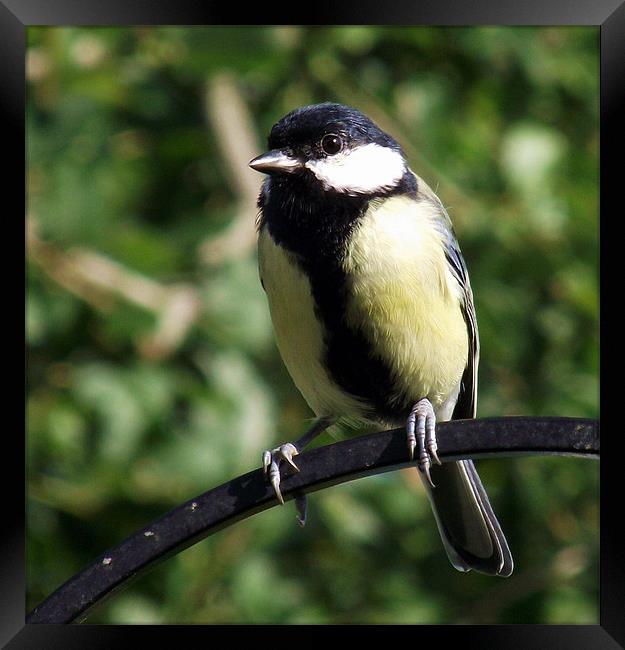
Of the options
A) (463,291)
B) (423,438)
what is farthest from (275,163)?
(423,438)

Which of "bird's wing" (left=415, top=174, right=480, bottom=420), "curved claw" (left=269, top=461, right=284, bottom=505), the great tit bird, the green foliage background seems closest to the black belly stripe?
the great tit bird

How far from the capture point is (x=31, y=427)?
78.5 inches

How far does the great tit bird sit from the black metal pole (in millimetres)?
219

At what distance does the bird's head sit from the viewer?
4.99 feet

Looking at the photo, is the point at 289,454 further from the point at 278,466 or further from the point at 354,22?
the point at 354,22

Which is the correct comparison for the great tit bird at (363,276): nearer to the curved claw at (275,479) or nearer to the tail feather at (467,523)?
the tail feather at (467,523)

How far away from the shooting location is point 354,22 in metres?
1.35

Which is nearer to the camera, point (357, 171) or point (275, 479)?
point (275, 479)

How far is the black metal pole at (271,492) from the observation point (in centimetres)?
110

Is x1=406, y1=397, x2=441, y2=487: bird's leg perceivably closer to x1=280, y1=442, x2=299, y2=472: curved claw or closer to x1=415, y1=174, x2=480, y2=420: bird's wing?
x1=280, y1=442, x2=299, y2=472: curved claw

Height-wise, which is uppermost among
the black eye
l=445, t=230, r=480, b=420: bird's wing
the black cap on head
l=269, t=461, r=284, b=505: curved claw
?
the black cap on head

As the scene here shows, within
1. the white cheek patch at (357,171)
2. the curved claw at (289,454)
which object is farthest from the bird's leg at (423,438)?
the white cheek patch at (357,171)

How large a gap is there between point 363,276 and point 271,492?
41cm

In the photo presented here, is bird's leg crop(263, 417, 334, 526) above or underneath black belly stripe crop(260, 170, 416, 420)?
underneath
